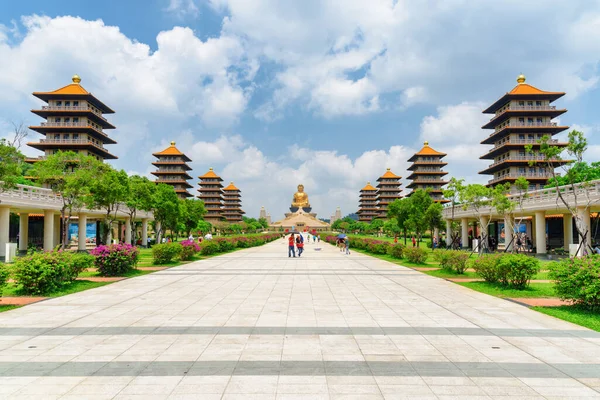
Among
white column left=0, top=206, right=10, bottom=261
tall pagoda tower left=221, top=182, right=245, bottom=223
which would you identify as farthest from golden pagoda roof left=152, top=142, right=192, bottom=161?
white column left=0, top=206, right=10, bottom=261

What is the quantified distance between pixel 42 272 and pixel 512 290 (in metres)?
13.6

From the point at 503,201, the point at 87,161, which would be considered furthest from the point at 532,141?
the point at 87,161

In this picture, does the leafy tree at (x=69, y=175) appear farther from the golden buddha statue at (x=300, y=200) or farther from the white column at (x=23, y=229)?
the golden buddha statue at (x=300, y=200)

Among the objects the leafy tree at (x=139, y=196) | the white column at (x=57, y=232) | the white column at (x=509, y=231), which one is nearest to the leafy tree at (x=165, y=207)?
the leafy tree at (x=139, y=196)

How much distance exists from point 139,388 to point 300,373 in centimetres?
193

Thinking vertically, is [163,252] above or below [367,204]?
below

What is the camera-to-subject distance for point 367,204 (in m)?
114

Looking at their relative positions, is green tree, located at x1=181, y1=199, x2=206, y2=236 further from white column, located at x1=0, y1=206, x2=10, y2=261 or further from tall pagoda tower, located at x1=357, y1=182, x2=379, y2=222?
tall pagoda tower, located at x1=357, y1=182, x2=379, y2=222

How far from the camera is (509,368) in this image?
554 centimetres

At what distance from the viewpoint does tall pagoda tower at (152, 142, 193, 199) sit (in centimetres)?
7662

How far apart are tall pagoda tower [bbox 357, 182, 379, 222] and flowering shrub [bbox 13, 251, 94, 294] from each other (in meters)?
103

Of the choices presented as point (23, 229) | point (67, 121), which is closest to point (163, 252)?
point (23, 229)

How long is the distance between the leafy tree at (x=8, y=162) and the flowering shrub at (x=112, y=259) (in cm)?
661

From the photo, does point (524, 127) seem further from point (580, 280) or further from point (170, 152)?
point (170, 152)
